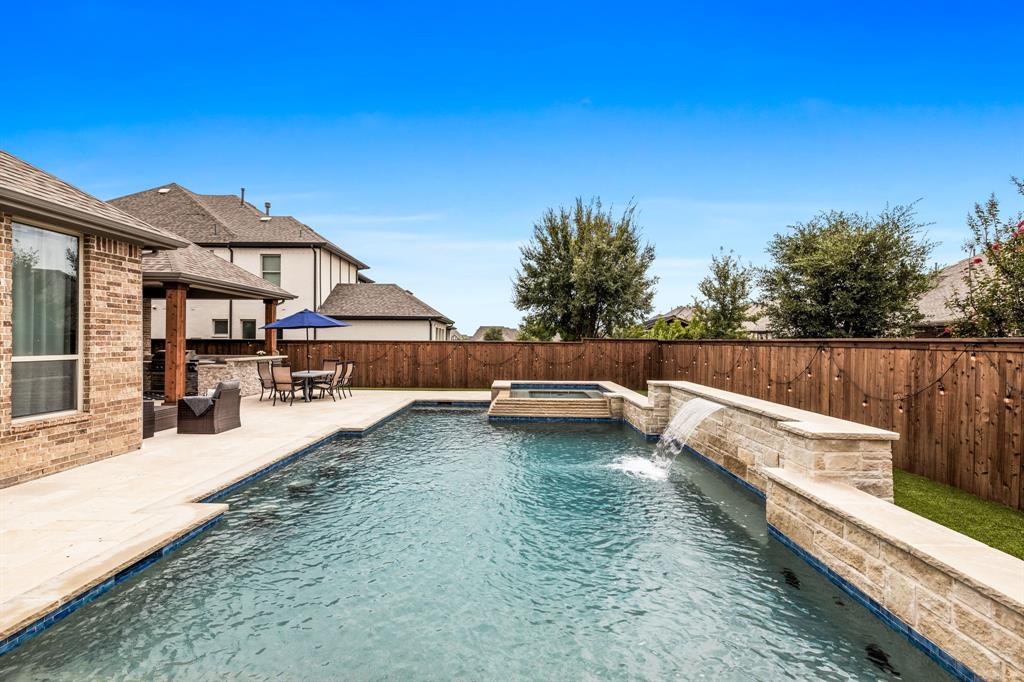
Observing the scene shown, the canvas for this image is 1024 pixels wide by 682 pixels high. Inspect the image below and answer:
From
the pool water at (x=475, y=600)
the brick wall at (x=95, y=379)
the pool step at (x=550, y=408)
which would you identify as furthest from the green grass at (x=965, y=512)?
the brick wall at (x=95, y=379)

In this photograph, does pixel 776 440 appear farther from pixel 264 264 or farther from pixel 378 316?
pixel 264 264

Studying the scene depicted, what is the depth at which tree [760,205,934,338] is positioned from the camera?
51.0 feet

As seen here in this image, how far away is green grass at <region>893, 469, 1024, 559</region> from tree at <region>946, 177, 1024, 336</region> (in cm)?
828

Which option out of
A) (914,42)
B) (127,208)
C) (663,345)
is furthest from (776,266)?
(127,208)

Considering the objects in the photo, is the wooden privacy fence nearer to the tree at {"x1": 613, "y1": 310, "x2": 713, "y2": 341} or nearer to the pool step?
the pool step

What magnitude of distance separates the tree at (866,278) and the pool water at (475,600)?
40.1ft

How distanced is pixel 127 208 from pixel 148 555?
27.2 m

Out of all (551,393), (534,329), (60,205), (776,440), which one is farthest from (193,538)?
(534,329)

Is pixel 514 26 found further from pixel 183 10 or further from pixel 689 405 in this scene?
pixel 689 405

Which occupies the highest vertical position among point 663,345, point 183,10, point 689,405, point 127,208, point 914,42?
point 183,10

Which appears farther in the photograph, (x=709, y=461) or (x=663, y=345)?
(x=663, y=345)

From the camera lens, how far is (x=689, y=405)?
9.33m

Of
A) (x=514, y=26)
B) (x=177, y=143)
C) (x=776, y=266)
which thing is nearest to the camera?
(x=514, y=26)

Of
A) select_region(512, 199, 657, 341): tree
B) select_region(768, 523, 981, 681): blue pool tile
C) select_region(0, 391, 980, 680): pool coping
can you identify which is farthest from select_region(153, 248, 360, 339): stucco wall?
select_region(768, 523, 981, 681): blue pool tile
